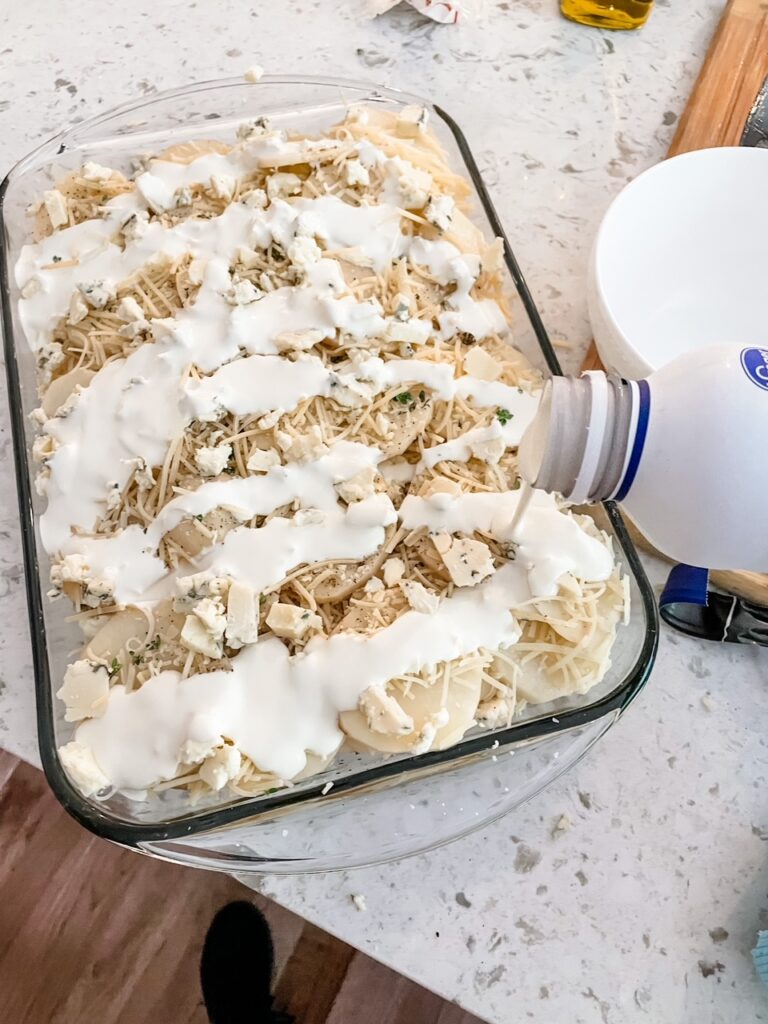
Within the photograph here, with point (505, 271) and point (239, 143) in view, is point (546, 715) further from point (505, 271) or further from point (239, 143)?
point (239, 143)

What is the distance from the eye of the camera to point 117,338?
2.97 ft

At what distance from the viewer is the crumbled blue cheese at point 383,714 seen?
0.69m

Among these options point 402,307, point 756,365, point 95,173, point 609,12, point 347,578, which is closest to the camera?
point 756,365

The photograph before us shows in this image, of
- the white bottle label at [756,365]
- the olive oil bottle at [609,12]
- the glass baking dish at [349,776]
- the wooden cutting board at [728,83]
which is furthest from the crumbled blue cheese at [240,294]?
the olive oil bottle at [609,12]

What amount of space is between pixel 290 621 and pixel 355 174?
0.50 m

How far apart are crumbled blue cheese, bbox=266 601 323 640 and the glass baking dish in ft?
0.38

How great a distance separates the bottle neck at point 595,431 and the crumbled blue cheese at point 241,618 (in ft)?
0.95

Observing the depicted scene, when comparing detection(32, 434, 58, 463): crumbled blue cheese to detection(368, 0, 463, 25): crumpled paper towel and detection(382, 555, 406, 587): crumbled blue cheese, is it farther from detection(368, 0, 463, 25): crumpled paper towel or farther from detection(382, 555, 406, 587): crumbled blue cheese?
detection(368, 0, 463, 25): crumpled paper towel

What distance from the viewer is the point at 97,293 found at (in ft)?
2.99

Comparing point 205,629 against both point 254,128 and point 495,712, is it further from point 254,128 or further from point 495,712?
point 254,128

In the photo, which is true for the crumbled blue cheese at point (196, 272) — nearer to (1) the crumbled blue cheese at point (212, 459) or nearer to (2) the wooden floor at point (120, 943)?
(1) the crumbled blue cheese at point (212, 459)

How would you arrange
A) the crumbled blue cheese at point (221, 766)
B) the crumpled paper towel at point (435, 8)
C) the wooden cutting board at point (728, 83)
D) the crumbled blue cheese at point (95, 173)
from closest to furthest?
the crumbled blue cheese at point (221, 766) < the crumbled blue cheese at point (95, 173) < the wooden cutting board at point (728, 83) < the crumpled paper towel at point (435, 8)

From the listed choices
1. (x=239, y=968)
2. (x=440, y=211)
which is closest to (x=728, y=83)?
(x=440, y=211)

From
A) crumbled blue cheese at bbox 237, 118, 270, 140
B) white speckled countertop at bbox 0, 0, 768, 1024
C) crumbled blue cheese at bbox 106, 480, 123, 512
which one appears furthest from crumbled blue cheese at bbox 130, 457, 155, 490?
crumbled blue cheese at bbox 237, 118, 270, 140
